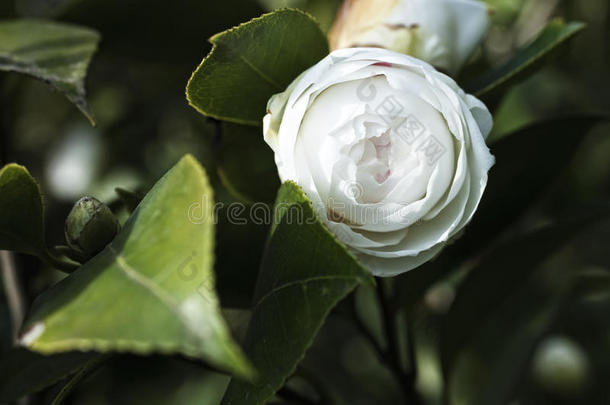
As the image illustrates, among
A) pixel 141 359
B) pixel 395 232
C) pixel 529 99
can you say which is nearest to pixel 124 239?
pixel 395 232

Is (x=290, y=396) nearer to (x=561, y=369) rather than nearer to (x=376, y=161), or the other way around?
(x=376, y=161)

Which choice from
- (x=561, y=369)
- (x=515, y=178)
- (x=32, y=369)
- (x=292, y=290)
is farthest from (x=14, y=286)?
(x=561, y=369)

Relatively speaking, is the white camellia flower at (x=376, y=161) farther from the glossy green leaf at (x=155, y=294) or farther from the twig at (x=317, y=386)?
the twig at (x=317, y=386)

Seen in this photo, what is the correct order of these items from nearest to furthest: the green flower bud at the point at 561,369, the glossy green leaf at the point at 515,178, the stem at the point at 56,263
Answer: the stem at the point at 56,263, the glossy green leaf at the point at 515,178, the green flower bud at the point at 561,369

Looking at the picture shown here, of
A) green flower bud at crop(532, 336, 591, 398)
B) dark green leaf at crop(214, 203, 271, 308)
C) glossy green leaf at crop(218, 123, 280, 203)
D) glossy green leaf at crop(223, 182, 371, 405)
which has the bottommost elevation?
green flower bud at crop(532, 336, 591, 398)

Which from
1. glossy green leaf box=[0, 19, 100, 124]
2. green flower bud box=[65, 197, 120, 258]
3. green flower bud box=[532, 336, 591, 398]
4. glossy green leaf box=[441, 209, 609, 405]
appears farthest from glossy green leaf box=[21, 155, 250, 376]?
green flower bud box=[532, 336, 591, 398]

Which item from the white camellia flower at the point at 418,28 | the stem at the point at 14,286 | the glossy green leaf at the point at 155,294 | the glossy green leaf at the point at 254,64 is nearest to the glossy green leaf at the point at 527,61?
the white camellia flower at the point at 418,28

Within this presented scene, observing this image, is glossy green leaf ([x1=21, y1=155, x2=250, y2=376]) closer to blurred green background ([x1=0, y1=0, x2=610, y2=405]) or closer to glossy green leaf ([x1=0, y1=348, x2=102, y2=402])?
glossy green leaf ([x1=0, y1=348, x2=102, y2=402])
